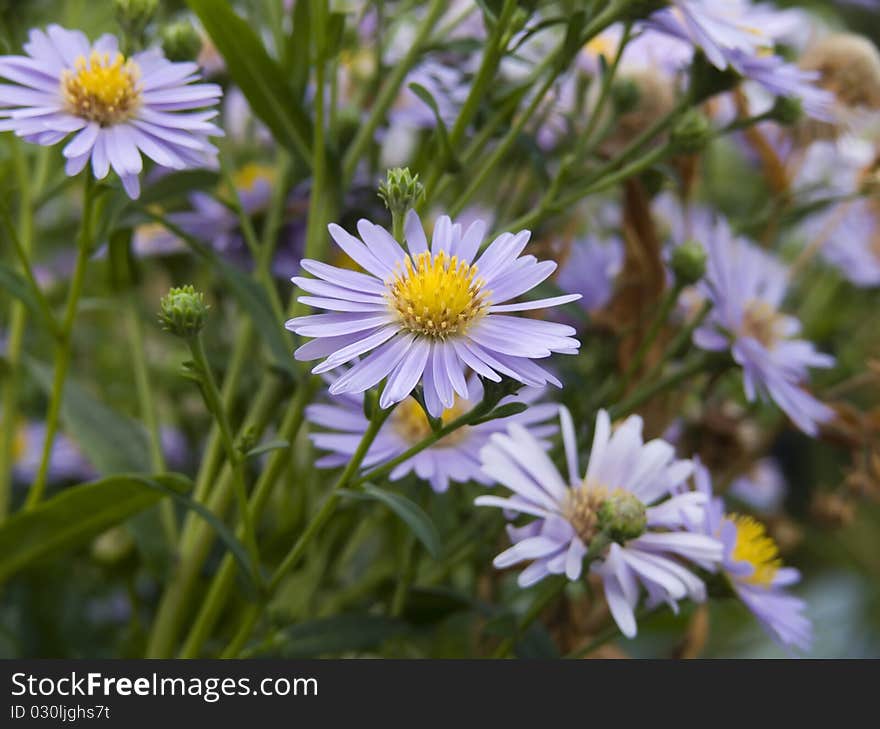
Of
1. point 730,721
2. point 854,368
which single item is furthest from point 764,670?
point 854,368

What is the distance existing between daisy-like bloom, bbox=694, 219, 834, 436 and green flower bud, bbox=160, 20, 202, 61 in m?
0.26

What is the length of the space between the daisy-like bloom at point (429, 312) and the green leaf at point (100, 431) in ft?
0.66

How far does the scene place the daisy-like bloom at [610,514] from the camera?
1.29ft

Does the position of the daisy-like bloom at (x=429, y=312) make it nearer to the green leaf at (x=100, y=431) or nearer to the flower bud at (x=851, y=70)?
the green leaf at (x=100, y=431)

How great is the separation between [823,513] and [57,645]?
1.42 feet

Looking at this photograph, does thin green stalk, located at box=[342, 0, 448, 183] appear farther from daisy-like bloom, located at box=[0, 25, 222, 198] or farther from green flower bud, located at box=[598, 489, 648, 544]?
green flower bud, located at box=[598, 489, 648, 544]

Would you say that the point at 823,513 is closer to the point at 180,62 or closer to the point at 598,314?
the point at 598,314

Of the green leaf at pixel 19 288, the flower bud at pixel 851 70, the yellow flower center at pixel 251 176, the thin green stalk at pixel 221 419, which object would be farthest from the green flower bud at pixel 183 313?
the flower bud at pixel 851 70

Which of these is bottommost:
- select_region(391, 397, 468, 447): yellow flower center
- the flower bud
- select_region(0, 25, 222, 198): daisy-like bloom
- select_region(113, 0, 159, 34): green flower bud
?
select_region(391, 397, 468, 447): yellow flower center

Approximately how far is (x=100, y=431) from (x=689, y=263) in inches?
11.5

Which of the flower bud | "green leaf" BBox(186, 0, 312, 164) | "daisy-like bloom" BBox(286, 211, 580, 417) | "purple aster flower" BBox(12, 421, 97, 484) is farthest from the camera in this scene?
"purple aster flower" BBox(12, 421, 97, 484)

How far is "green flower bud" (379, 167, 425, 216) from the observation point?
35 centimetres

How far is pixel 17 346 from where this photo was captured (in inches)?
21.1

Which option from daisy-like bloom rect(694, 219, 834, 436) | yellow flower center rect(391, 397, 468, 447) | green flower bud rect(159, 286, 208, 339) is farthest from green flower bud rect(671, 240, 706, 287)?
green flower bud rect(159, 286, 208, 339)
